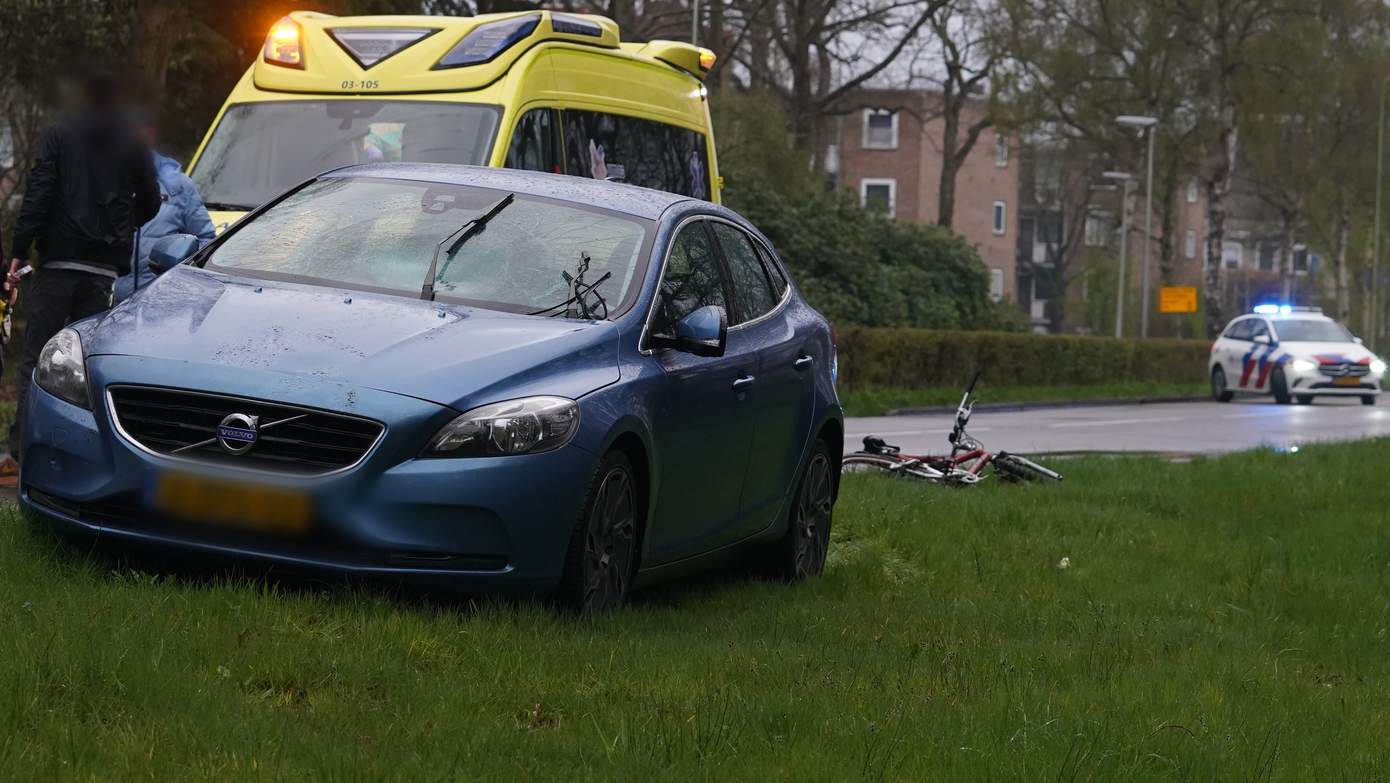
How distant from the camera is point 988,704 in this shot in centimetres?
569

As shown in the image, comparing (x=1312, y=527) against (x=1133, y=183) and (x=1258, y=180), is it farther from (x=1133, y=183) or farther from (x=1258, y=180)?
(x=1258, y=180)

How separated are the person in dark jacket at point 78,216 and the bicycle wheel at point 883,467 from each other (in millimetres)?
5218

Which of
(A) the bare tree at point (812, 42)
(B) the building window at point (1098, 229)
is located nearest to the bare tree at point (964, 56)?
(A) the bare tree at point (812, 42)

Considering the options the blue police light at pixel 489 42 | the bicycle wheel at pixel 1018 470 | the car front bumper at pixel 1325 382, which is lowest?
the car front bumper at pixel 1325 382

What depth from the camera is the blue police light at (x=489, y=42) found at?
12750 mm

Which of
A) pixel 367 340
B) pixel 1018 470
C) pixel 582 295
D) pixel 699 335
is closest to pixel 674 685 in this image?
pixel 367 340

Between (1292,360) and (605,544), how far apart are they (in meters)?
31.2

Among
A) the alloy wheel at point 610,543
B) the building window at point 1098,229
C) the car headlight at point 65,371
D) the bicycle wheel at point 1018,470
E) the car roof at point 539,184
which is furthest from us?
the building window at point 1098,229

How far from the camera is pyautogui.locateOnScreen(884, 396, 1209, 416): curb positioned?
98.8 feet

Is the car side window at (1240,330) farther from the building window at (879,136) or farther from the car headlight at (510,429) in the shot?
the building window at (879,136)

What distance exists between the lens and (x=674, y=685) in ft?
17.9

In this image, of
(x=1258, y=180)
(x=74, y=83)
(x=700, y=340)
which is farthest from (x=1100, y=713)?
(x=1258, y=180)

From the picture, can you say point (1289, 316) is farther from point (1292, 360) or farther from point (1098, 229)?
point (1098, 229)

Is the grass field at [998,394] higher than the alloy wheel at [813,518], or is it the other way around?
the alloy wheel at [813,518]
